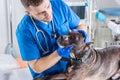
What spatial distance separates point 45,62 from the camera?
3.72 ft

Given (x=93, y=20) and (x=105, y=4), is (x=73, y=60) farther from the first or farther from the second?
(x=105, y=4)

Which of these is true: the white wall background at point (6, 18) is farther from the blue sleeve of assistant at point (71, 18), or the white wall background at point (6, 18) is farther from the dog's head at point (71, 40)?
the dog's head at point (71, 40)

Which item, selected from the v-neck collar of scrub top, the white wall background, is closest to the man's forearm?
the v-neck collar of scrub top

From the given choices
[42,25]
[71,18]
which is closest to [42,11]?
[42,25]

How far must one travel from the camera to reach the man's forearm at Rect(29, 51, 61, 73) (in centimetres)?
110

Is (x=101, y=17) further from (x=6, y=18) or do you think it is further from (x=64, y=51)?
(x=64, y=51)

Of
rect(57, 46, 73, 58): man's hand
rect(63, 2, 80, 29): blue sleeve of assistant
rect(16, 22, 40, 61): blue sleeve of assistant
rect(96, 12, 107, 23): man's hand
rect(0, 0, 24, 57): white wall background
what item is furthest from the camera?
rect(0, 0, 24, 57): white wall background

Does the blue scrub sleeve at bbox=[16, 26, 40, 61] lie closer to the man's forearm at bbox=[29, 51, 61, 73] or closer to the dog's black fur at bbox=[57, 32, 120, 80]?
the man's forearm at bbox=[29, 51, 61, 73]

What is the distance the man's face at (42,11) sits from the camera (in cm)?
108

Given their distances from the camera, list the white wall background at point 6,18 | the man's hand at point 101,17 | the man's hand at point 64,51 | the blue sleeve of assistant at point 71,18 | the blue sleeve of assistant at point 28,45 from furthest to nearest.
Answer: the white wall background at point 6,18
the man's hand at point 101,17
the blue sleeve of assistant at point 71,18
the blue sleeve of assistant at point 28,45
the man's hand at point 64,51

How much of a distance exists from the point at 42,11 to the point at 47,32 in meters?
0.19

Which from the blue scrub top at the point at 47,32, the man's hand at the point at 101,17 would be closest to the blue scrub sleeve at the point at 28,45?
the blue scrub top at the point at 47,32

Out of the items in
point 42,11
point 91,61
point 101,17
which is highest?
point 42,11

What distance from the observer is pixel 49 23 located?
1280 mm
